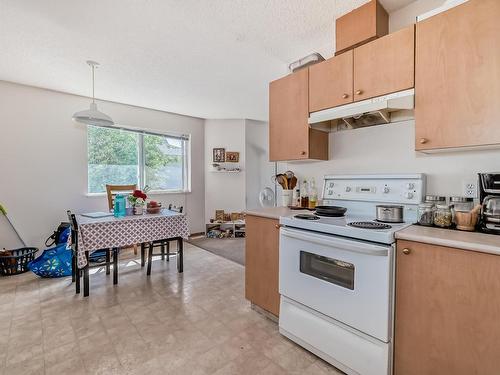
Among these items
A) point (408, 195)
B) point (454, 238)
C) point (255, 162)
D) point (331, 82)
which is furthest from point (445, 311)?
point (255, 162)

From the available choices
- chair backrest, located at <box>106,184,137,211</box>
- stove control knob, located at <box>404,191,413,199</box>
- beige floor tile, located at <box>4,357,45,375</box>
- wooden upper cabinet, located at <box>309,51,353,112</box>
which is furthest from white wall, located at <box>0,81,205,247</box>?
stove control knob, located at <box>404,191,413,199</box>

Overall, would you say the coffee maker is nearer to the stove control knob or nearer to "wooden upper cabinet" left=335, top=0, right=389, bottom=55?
the stove control knob

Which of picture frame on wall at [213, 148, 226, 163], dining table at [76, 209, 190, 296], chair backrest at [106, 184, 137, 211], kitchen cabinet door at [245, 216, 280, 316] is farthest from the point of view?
picture frame on wall at [213, 148, 226, 163]

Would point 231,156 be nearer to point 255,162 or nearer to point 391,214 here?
point 255,162

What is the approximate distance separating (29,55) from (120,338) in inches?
111

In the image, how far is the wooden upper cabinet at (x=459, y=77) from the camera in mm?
1247

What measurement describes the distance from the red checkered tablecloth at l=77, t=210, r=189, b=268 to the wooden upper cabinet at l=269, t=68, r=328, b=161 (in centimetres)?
144

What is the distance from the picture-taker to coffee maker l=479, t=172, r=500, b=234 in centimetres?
126

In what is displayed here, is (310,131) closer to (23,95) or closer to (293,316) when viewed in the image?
(293,316)

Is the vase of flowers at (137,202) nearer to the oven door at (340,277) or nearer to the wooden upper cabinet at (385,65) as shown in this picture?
the oven door at (340,277)

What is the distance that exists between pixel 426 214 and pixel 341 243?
0.56 meters

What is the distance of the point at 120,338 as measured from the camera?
1.83 metres

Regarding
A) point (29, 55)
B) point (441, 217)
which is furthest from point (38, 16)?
point (441, 217)

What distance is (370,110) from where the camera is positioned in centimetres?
162
